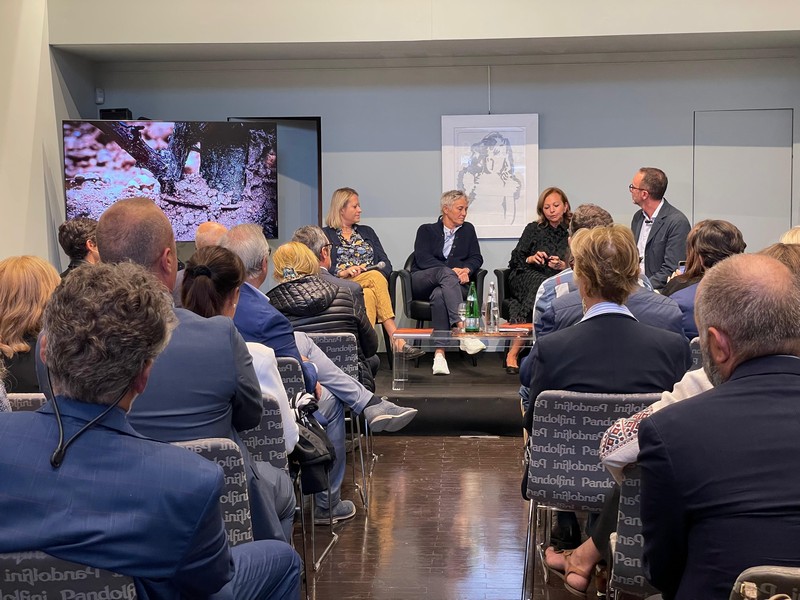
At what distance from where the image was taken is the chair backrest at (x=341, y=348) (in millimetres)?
4434

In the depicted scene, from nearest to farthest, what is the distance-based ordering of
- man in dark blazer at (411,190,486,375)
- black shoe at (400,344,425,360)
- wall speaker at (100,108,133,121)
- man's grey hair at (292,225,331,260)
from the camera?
man's grey hair at (292,225,331,260) → black shoe at (400,344,425,360) → man in dark blazer at (411,190,486,375) → wall speaker at (100,108,133,121)

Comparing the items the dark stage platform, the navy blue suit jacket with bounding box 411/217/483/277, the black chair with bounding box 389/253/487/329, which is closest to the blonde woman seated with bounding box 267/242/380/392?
the dark stage platform

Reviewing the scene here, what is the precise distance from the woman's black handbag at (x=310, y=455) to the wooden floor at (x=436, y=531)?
0.42 meters

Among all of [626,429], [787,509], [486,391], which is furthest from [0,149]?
[787,509]

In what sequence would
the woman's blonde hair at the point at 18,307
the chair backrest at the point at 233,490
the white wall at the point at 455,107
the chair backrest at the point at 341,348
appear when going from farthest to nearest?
1. the white wall at the point at 455,107
2. the chair backrest at the point at 341,348
3. the woman's blonde hair at the point at 18,307
4. the chair backrest at the point at 233,490

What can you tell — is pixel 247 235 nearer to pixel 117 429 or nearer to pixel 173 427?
pixel 173 427

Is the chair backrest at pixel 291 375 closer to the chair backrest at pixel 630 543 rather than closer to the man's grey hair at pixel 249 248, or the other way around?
the man's grey hair at pixel 249 248

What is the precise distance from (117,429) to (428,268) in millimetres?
6279

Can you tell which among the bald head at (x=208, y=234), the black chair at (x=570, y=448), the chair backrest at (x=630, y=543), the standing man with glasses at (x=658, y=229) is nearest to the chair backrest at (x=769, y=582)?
the chair backrest at (x=630, y=543)

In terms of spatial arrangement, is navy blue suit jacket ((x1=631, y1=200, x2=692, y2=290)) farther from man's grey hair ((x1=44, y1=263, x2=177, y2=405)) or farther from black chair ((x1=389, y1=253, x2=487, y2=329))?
man's grey hair ((x1=44, y1=263, x2=177, y2=405))

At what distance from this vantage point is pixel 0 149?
6.86 m

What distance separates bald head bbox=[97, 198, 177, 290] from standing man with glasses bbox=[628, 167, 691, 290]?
4.87 m

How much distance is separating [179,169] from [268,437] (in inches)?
206

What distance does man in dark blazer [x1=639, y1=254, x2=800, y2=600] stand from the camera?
1.66 meters
